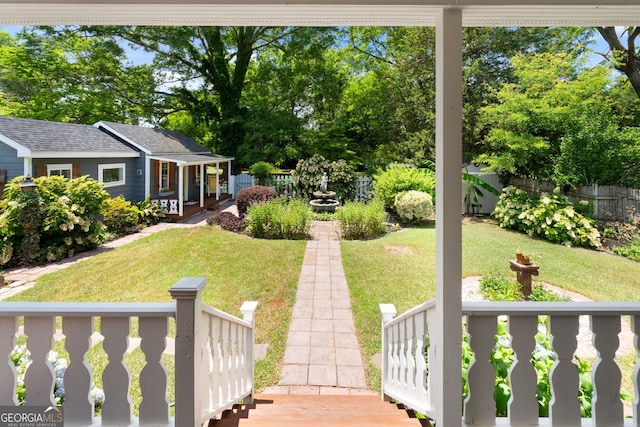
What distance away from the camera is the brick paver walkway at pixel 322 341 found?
10.5ft

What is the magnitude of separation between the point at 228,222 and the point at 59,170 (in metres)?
4.30

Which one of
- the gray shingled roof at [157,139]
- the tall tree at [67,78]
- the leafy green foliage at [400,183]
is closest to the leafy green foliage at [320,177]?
the leafy green foliage at [400,183]

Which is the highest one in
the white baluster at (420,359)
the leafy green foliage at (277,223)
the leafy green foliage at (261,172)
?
the leafy green foliage at (261,172)

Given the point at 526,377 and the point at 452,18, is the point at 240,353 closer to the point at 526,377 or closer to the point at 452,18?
the point at 526,377

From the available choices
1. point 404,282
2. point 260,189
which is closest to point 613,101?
point 404,282

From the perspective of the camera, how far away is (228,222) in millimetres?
9344

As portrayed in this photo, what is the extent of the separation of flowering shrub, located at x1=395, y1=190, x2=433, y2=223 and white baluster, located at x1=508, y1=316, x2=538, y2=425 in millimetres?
8330

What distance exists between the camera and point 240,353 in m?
2.60

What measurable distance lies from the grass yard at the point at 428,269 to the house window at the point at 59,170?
725cm

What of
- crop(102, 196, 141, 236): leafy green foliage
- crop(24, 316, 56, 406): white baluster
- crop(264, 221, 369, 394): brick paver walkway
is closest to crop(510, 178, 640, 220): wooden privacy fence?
crop(264, 221, 369, 394): brick paver walkway

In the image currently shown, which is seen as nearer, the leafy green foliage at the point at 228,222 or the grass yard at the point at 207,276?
the grass yard at the point at 207,276

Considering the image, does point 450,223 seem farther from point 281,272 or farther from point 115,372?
point 281,272

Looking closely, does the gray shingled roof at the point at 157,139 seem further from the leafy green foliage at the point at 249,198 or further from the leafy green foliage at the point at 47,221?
the leafy green foliage at the point at 47,221

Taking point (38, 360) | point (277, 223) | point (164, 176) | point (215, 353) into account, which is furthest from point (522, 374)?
point (164, 176)
